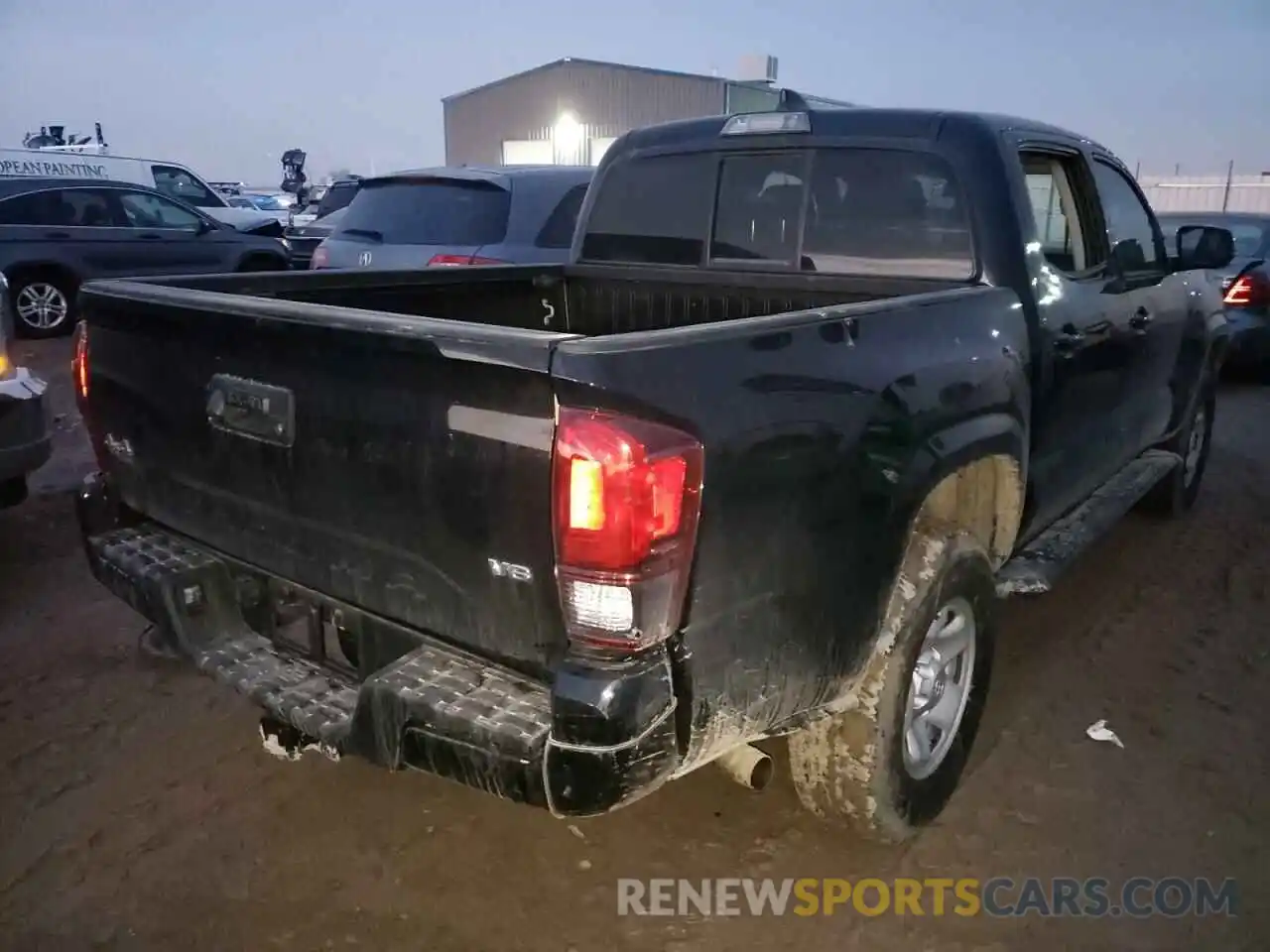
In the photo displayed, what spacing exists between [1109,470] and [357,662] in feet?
10.8

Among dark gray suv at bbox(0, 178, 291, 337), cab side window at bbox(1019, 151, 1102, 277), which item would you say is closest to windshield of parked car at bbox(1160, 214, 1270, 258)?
cab side window at bbox(1019, 151, 1102, 277)

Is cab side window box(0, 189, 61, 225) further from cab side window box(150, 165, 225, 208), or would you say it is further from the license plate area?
the license plate area

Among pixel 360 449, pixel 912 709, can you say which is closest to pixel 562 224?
pixel 912 709

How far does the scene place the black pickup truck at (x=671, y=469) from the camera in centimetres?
199

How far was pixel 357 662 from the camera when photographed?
2.50 metres

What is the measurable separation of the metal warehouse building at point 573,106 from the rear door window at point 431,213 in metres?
19.8

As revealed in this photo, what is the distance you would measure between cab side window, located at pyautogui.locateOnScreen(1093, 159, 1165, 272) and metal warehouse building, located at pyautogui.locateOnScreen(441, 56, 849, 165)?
22457mm

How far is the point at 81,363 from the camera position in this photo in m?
3.11

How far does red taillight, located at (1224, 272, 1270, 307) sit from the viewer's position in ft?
30.2

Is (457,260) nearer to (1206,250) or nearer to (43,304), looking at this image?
(1206,250)

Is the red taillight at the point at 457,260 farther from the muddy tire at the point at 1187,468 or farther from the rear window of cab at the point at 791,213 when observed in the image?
the muddy tire at the point at 1187,468

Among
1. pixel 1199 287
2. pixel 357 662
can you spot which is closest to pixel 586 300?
pixel 357 662

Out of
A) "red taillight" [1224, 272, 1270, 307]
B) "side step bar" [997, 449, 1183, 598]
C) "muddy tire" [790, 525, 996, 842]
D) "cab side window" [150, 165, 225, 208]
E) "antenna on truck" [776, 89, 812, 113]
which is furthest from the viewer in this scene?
"cab side window" [150, 165, 225, 208]

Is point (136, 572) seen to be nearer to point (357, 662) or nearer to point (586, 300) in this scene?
point (357, 662)
